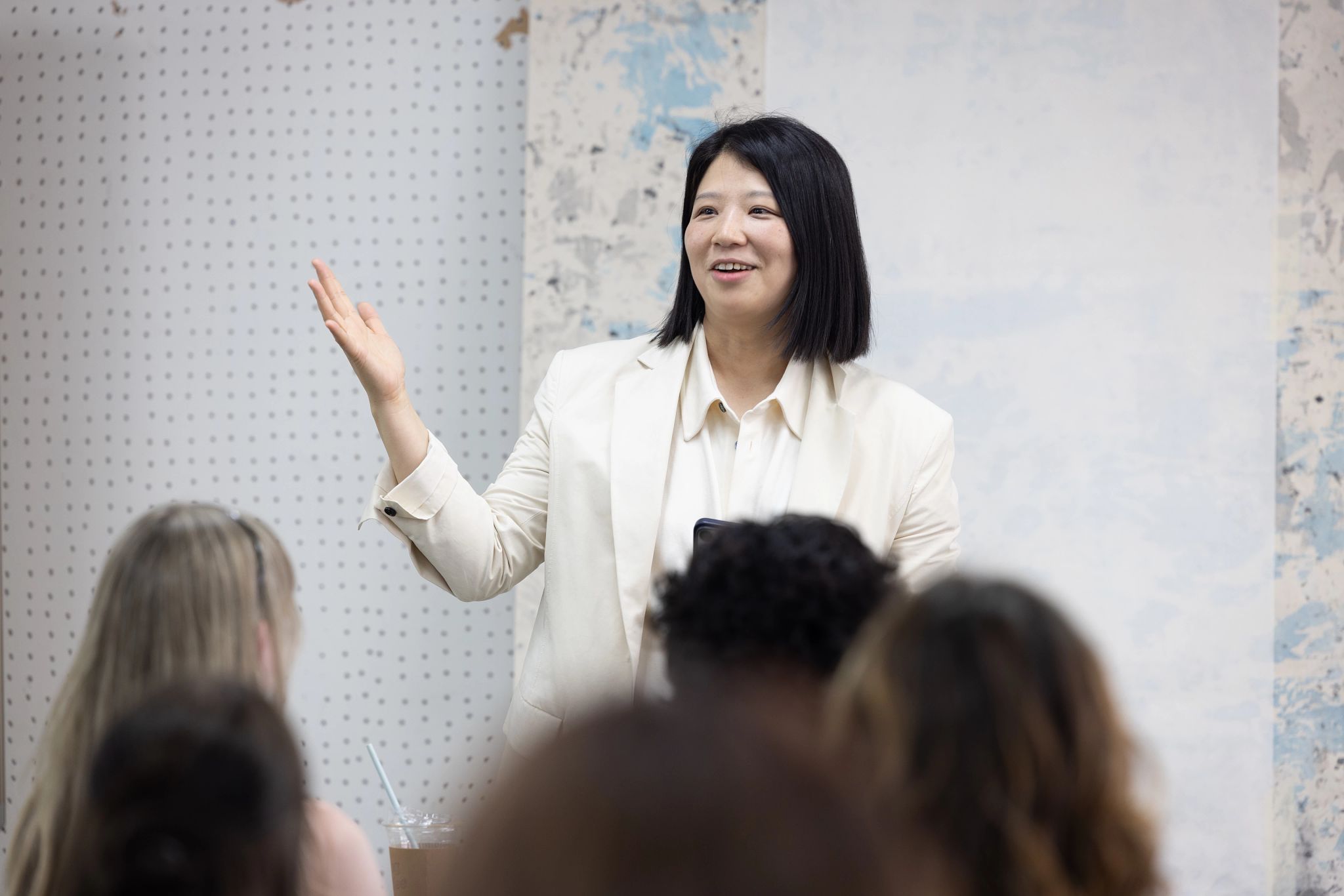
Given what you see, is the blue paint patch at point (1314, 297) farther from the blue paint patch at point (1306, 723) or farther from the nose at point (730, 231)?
the nose at point (730, 231)

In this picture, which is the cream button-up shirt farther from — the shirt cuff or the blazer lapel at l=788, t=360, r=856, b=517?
the shirt cuff

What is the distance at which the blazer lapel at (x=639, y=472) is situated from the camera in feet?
6.22

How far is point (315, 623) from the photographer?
310cm

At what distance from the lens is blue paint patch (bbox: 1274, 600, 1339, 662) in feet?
8.91

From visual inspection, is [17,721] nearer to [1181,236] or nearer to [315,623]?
[315,623]

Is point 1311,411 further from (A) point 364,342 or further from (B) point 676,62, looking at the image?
(A) point 364,342

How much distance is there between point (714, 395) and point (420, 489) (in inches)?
19.8

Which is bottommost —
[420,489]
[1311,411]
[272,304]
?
[420,489]

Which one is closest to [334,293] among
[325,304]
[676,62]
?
[325,304]

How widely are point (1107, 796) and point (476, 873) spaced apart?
0.46 m

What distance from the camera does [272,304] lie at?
3141mm

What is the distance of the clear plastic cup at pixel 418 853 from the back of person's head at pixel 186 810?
2.66 ft

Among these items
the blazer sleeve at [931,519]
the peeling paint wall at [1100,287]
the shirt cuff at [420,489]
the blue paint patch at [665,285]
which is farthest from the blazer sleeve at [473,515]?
the peeling paint wall at [1100,287]

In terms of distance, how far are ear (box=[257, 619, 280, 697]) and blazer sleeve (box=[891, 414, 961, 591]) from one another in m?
1.05
